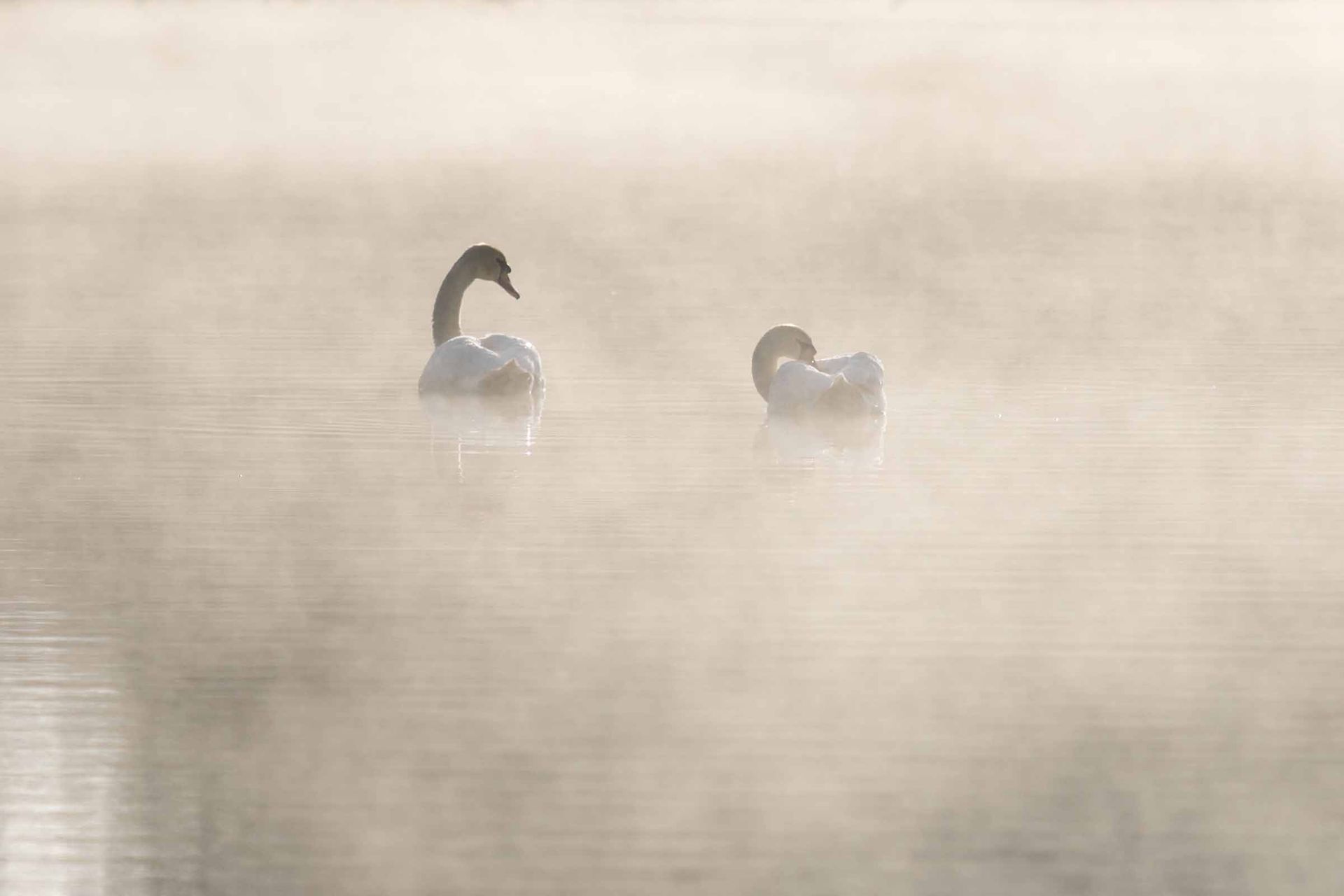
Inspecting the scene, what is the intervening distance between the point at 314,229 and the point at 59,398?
1738cm

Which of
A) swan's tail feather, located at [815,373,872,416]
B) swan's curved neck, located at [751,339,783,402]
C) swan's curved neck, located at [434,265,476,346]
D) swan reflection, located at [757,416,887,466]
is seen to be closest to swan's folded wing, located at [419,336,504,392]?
swan's curved neck, located at [434,265,476,346]

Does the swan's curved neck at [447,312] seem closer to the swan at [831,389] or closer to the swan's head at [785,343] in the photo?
the swan's head at [785,343]

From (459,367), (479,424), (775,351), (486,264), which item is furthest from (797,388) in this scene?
(486,264)

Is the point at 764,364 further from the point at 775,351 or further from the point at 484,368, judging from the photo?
the point at 484,368

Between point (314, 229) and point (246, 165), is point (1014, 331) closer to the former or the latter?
point (314, 229)

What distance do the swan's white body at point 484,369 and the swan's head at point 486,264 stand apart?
1869 millimetres

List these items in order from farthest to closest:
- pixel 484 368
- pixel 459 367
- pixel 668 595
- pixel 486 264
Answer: pixel 486 264 < pixel 459 367 < pixel 484 368 < pixel 668 595

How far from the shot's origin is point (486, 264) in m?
16.7

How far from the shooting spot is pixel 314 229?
3116cm

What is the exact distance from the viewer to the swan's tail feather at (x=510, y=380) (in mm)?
14047

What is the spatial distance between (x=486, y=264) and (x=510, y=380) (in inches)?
111

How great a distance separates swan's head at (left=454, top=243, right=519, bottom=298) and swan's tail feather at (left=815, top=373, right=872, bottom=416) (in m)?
3.65

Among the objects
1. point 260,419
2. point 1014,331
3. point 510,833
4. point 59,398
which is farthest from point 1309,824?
point 1014,331

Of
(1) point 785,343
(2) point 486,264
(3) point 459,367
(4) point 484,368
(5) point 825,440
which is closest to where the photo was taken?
(5) point 825,440
